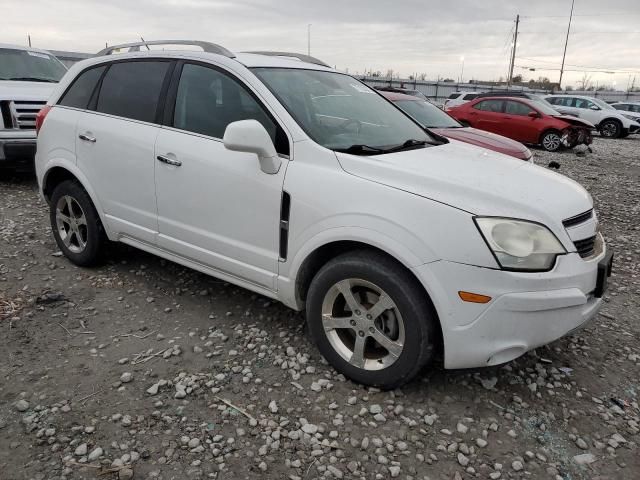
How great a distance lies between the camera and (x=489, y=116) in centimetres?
1424

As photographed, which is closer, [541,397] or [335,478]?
[335,478]

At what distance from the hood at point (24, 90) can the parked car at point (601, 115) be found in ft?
60.4

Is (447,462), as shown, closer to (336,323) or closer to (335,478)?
(335,478)

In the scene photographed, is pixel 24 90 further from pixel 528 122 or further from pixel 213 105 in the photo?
pixel 528 122

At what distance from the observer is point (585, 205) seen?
9.12 ft

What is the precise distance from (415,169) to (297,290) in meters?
0.99

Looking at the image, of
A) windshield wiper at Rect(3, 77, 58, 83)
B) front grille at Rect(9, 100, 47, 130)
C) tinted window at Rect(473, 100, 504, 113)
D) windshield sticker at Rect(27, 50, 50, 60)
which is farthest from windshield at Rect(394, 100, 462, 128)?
tinted window at Rect(473, 100, 504, 113)

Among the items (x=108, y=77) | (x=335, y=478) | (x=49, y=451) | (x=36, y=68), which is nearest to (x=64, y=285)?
(x=108, y=77)

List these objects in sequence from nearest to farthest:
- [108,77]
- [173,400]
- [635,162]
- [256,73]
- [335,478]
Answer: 1. [335,478]
2. [173,400]
3. [256,73]
4. [108,77]
5. [635,162]

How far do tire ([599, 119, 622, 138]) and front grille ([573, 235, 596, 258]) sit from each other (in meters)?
20.4

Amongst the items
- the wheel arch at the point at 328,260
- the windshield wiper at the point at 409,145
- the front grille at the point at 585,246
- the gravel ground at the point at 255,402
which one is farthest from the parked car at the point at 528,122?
the wheel arch at the point at 328,260

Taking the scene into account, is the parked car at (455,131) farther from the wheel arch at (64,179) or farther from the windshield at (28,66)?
the windshield at (28,66)

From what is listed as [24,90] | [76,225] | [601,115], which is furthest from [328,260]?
[601,115]

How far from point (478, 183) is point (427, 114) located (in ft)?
19.7
